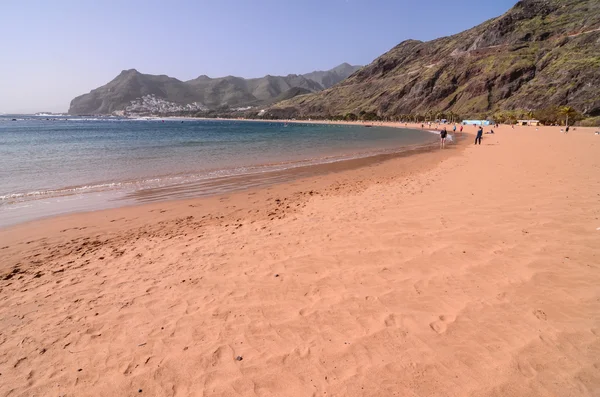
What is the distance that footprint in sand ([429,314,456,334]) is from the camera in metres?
3.78

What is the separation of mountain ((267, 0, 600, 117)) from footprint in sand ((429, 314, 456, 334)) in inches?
4004

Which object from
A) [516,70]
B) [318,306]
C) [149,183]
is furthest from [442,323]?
[516,70]

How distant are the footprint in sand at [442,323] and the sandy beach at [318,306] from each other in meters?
0.02

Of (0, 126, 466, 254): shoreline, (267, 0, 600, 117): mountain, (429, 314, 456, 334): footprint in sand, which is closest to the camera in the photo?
(429, 314, 456, 334): footprint in sand

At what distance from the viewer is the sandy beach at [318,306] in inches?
127

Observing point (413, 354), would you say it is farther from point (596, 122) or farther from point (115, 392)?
point (596, 122)

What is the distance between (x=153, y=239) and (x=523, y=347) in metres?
7.62

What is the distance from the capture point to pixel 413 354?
342cm

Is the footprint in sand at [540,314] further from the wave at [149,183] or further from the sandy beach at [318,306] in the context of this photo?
the wave at [149,183]

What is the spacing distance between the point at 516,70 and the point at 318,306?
5471 inches

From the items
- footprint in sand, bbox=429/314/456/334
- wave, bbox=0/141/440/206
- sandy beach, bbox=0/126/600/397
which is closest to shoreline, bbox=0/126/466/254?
sandy beach, bbox=0/126/600/397

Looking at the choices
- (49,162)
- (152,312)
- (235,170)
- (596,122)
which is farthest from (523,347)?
(596,122)

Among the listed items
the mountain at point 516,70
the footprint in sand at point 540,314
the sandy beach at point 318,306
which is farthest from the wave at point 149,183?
the mountain at point 516,70

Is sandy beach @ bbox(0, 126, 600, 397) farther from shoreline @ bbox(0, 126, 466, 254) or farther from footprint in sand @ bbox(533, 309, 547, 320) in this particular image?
shoreline @ bbox(0, 126, 466, 254)
